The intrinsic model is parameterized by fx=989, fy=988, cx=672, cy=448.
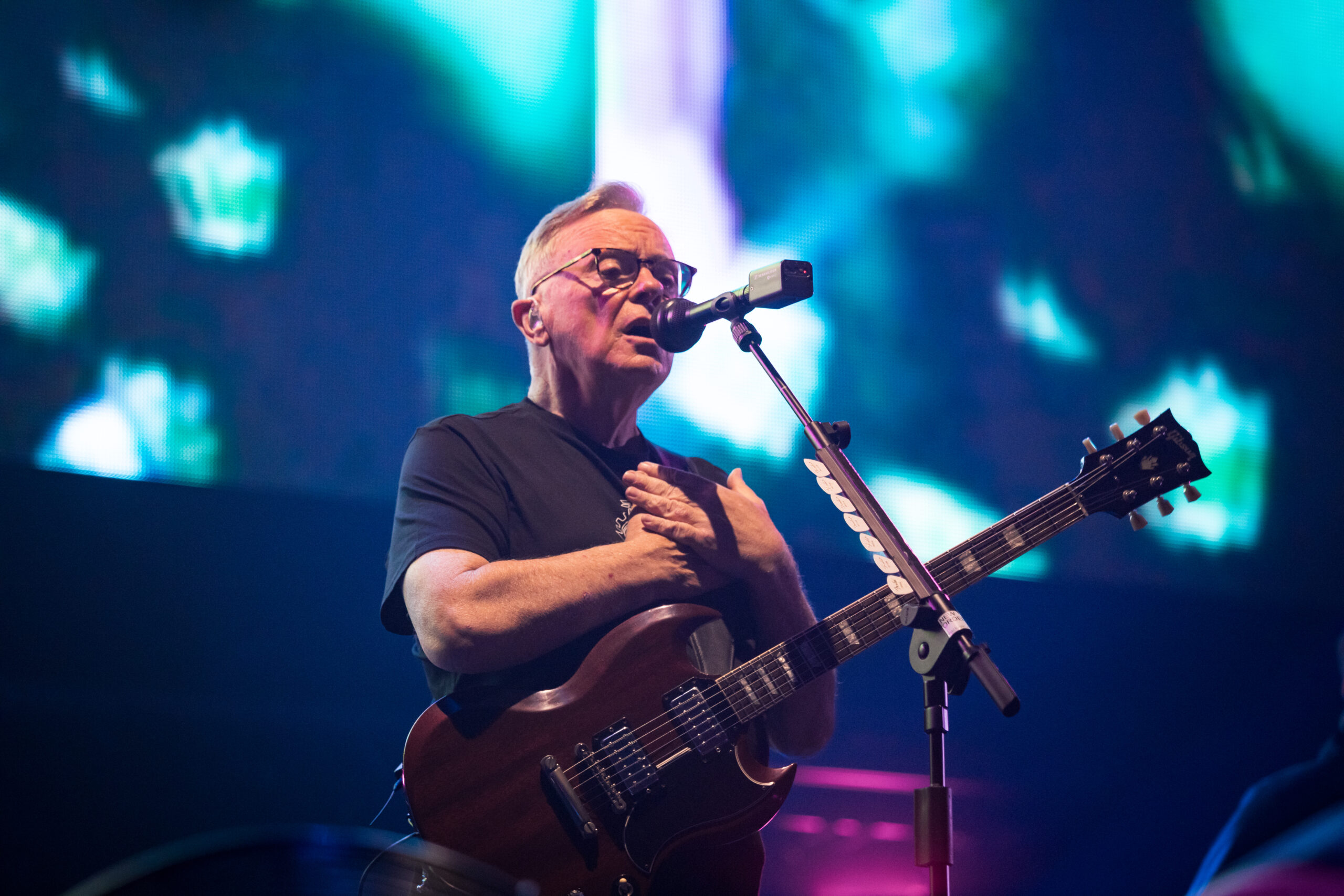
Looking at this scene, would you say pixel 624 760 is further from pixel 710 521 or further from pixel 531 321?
pixel 531 321

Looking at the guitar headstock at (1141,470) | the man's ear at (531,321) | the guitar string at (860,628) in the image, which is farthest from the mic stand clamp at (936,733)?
the man's ear at (531,321)

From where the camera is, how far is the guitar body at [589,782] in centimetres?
173

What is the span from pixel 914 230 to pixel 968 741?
6.25ft

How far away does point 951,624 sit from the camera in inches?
60.1

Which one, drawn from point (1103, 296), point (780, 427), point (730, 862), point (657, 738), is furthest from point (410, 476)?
point (1103, 296)

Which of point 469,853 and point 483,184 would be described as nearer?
point 469,853

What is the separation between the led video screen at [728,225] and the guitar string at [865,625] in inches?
51.3

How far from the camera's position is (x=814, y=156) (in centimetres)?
360

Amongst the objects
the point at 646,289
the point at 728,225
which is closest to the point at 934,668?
the point at 646,289

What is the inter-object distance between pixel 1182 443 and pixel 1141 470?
10cm

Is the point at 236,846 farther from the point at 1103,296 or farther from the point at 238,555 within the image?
the point at 1103,296

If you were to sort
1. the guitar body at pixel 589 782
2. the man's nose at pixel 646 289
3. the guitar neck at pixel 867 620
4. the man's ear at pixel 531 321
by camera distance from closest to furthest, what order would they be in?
1. the guitar body at pixel 589 782
2. the guitar neck at pixel 867 620
3. the man's nose at pixel 646 289
4. the man's ear at pixel 531 321

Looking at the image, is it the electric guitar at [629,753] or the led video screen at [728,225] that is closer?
the electric guitar at [629,753]

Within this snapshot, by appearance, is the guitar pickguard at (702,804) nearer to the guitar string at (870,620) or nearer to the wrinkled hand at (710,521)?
the guitar string at (870,620)
